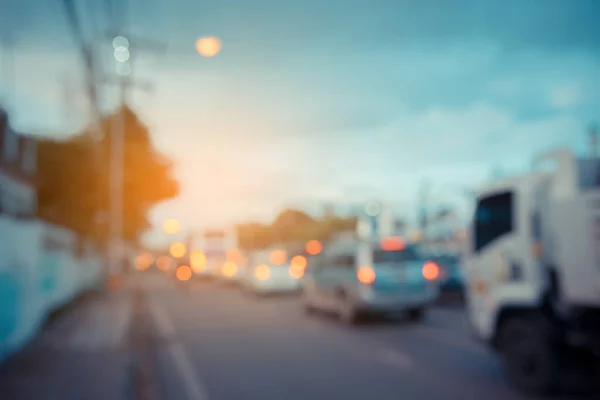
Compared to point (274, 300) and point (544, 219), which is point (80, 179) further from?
point (544, 219)

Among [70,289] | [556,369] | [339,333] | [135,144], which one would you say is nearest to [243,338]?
[339,333]

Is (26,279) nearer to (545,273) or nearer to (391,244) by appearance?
(391,244)

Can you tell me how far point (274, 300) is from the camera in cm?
2341

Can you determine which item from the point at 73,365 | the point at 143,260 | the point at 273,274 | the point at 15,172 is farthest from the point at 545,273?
the point at 143,260

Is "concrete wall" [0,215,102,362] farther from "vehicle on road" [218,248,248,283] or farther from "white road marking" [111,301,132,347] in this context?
"vehicle on road" [218,248,248,283]

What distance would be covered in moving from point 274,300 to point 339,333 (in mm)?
9868

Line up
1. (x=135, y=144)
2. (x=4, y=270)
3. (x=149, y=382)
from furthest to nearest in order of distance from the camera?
1. (x=135, y=144)
2. (x=4, y=270)
3. (x=149, y=382)

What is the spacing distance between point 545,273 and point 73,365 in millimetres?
7478

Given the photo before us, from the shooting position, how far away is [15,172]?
2042 centimetres

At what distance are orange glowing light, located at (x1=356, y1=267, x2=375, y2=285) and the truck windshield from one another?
9.2 inches

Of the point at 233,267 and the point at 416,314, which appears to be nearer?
the point at 416,314

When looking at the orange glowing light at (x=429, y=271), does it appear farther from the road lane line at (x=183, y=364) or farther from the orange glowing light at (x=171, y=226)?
the orange glowing light at (x=171, y=226)

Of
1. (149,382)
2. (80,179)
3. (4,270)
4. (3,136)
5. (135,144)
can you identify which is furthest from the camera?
(135,144)

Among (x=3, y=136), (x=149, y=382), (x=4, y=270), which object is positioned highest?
(x=3, y=136)
